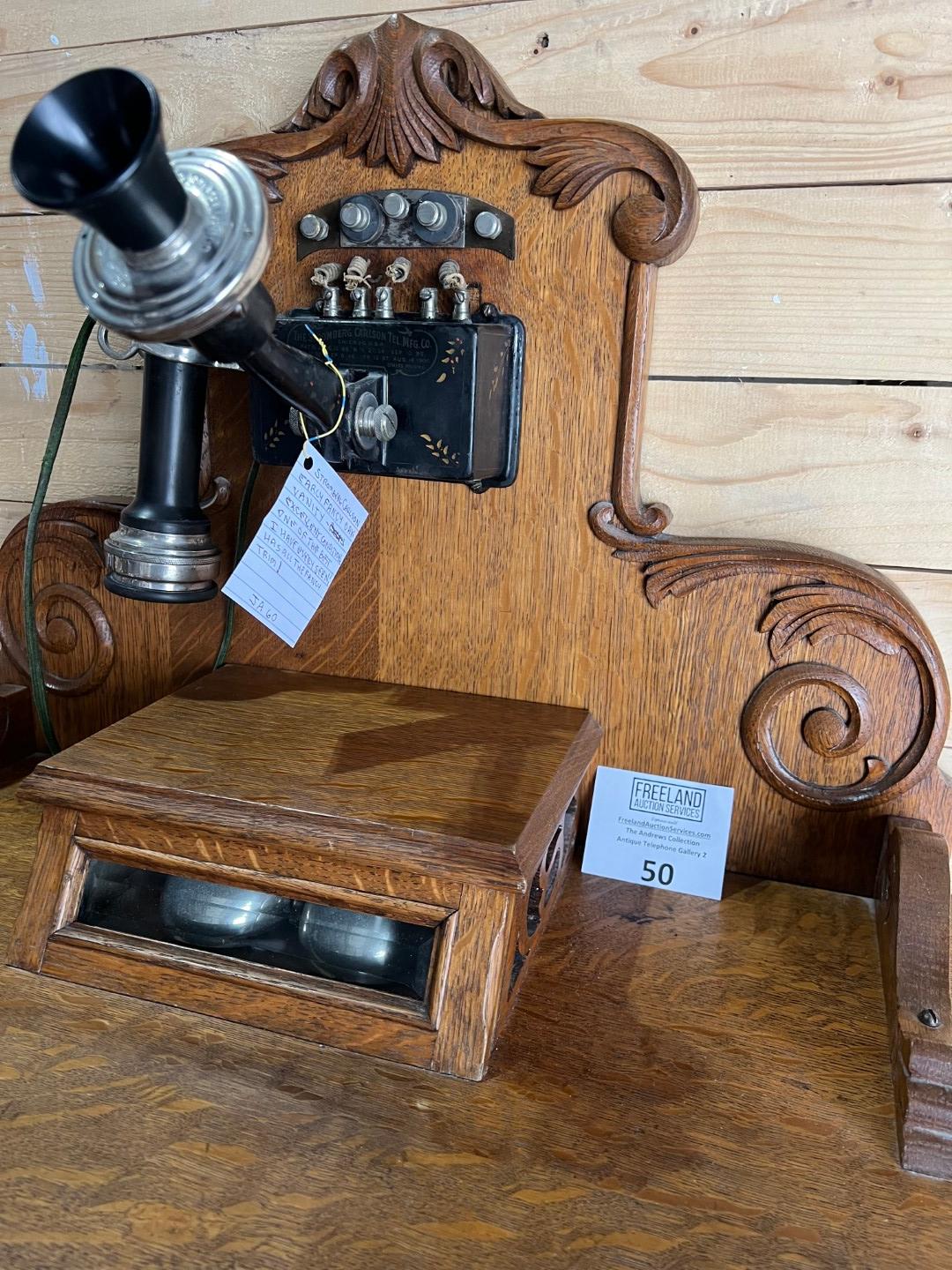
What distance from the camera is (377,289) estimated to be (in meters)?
0.85

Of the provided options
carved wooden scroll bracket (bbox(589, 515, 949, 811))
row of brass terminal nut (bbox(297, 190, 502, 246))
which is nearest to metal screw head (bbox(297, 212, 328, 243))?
row of brass terminal nut (bbox(297, 190, 502, 246))

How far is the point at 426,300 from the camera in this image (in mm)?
816

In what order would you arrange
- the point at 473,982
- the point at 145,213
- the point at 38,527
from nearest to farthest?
1. the point at 145,213
2. the point at 473,982
3. the point at 38,527

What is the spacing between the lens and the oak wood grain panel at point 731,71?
0.75 meters

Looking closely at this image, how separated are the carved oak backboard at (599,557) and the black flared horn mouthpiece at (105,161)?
365mm

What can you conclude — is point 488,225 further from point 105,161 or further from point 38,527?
point 38,527

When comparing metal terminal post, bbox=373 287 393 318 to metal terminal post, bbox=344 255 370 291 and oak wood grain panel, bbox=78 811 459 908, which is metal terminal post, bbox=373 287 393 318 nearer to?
metal terminal post, bbox=344 255 370 291

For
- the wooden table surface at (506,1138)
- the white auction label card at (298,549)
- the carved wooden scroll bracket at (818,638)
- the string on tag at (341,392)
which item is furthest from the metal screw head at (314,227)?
the wooden table surface at (506,1138)

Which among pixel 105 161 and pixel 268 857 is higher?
pixel 105 161

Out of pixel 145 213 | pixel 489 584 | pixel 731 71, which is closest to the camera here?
pixel 145 213

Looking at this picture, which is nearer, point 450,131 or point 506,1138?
point 506,1138

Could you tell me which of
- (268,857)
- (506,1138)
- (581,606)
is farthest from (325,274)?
(506,1138)

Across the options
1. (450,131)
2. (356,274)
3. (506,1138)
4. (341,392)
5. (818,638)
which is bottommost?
(506,1138)

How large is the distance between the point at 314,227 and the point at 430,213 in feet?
0.35
